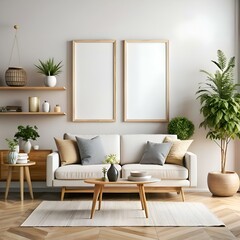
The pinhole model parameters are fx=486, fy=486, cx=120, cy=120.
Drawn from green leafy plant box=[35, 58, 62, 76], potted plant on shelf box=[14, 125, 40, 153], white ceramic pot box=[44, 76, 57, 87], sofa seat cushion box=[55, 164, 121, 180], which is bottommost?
sofa seat cushion box=[55, 164, 121, 180]

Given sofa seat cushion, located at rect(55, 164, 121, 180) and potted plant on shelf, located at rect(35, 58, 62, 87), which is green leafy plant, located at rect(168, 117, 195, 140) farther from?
potted plant on shelf, located at rect(35, 58, 62, 87)

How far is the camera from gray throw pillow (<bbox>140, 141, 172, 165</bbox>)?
644 cm

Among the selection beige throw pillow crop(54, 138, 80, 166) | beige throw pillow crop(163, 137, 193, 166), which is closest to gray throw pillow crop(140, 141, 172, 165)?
beige throw pillow crop(163, 137, 193, 166)

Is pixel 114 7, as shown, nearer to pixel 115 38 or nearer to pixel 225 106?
pixel 115 38

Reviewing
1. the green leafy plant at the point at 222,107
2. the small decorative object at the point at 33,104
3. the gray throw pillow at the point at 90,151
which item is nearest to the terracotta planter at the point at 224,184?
the green leafy plant at the point at 222,107

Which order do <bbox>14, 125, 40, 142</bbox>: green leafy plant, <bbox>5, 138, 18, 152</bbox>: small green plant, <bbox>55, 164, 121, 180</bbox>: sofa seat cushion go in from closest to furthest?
<bbox>55, 164, 121, 180</bbox>: sofa seat cushion → <bbox>5, 138, 18, 152</bbox>: small green plant → <bbox>14, 125, 40, 142</bbox>: green leafy plant

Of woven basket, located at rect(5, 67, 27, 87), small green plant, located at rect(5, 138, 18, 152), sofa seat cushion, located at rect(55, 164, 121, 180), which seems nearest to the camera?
sofa seat cushion, located at rect(55, 164, 121, 180)

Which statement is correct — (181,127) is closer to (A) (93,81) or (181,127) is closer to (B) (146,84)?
(B) (146,84)

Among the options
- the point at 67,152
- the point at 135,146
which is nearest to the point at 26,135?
the point at 67,152

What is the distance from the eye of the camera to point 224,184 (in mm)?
6559

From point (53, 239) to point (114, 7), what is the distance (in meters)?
4.04

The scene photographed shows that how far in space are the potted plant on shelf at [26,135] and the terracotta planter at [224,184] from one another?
2.54 metres

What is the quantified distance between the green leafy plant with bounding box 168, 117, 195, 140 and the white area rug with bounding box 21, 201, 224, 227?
126 centimetres

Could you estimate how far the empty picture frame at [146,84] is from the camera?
7.20m
